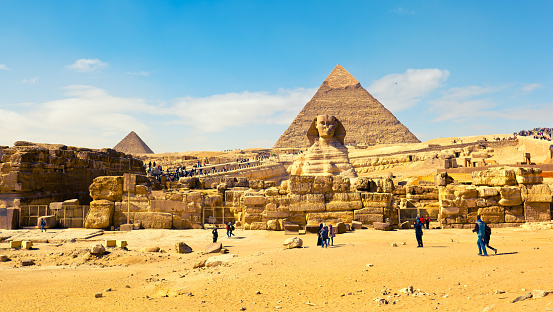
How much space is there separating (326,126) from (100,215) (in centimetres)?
1183

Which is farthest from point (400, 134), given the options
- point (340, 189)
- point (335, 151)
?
point (340, 189)

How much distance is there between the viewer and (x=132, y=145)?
94375mm

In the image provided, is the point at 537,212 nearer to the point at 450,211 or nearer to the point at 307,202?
the point at 450,211

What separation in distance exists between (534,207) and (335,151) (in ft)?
33.2

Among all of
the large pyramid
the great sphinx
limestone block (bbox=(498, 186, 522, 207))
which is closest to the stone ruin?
limestone block (bbox=(498, 186, 522, 207))

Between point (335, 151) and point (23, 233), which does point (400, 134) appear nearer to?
point (335, 151)

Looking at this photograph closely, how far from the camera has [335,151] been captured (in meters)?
18.9

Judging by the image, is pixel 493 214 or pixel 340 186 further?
pixel 340 186

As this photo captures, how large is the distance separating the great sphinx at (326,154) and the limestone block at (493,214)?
8.07m

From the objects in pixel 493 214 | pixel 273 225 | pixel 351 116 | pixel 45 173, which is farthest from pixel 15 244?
pixel 351 116

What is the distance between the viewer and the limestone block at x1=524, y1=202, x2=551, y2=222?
9.40 meters

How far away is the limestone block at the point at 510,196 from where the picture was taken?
9.34 meters

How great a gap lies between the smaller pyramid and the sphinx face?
8013 cm

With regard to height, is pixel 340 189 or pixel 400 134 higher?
pixel 400 134
